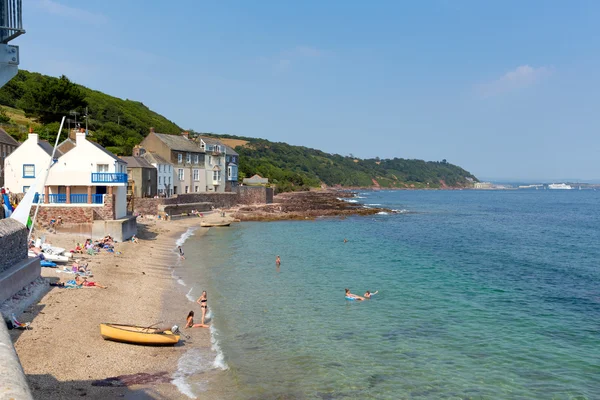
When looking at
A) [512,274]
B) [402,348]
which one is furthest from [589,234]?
A: [402,348]

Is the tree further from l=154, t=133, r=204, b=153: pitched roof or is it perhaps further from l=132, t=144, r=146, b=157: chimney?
l=132, t=144, r=146, b=157: chimney

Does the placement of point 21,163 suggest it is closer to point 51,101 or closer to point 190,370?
point 190,370

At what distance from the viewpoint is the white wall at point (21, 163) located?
44.0m

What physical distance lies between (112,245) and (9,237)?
15.7m

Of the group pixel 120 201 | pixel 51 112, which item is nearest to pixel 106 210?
pixel 120 201

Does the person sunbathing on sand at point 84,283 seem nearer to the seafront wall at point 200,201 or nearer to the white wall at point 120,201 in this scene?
the white wall at point 120,201

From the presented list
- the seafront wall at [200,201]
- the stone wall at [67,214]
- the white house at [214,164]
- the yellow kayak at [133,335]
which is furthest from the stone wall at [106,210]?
the white house at [214,164]

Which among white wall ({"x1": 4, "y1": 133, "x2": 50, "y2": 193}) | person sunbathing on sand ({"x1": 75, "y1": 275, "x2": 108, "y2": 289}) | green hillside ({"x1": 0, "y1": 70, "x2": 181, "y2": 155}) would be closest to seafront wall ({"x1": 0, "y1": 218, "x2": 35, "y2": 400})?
person sunbathing on sand ({"x1": 75, "y1": 275, "x2": 108, "y2": 289})

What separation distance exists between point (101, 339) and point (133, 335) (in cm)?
111

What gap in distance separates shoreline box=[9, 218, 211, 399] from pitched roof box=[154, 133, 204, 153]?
151 feet

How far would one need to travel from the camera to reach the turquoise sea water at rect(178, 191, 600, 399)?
14.5m

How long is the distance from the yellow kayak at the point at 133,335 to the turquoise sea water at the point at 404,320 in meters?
2.04

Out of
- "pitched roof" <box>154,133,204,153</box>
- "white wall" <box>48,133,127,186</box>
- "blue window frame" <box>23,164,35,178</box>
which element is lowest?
"blue window frame" <box>23,164,35,178</box>

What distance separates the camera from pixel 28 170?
44.1 meters
